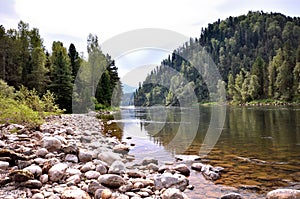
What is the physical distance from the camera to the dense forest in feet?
125

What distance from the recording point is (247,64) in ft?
436

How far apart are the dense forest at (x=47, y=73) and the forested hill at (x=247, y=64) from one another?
668 inches

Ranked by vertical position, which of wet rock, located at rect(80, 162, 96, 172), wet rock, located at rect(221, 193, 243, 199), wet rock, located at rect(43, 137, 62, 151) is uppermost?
wet rock, located at rect(43, 137, 62, 151)

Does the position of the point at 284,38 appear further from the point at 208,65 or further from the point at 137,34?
the point at 137,34

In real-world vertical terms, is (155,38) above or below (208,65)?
below

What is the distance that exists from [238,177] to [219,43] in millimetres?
182939

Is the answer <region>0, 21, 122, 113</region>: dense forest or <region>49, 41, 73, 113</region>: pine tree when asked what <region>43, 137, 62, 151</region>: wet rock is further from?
<region>49, 41, 73, 113</region>: pine tree

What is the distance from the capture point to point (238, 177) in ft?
23.1

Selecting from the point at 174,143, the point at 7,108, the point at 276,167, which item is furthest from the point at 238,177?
the point at 7,108

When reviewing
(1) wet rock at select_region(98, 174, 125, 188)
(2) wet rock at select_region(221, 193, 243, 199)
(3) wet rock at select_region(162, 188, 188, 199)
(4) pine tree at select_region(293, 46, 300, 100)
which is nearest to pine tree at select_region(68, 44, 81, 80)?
(1) wet rock at select_region(98, 174, 125, 188)

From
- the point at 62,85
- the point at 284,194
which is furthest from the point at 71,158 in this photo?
the point at 62,85

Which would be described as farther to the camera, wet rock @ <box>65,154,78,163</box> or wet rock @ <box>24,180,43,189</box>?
wet rock @ <box>65,154,78,163</box>

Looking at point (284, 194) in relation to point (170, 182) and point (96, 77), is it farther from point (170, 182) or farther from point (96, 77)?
point (96, 77)

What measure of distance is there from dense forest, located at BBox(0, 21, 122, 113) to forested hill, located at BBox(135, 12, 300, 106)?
17.0 m
